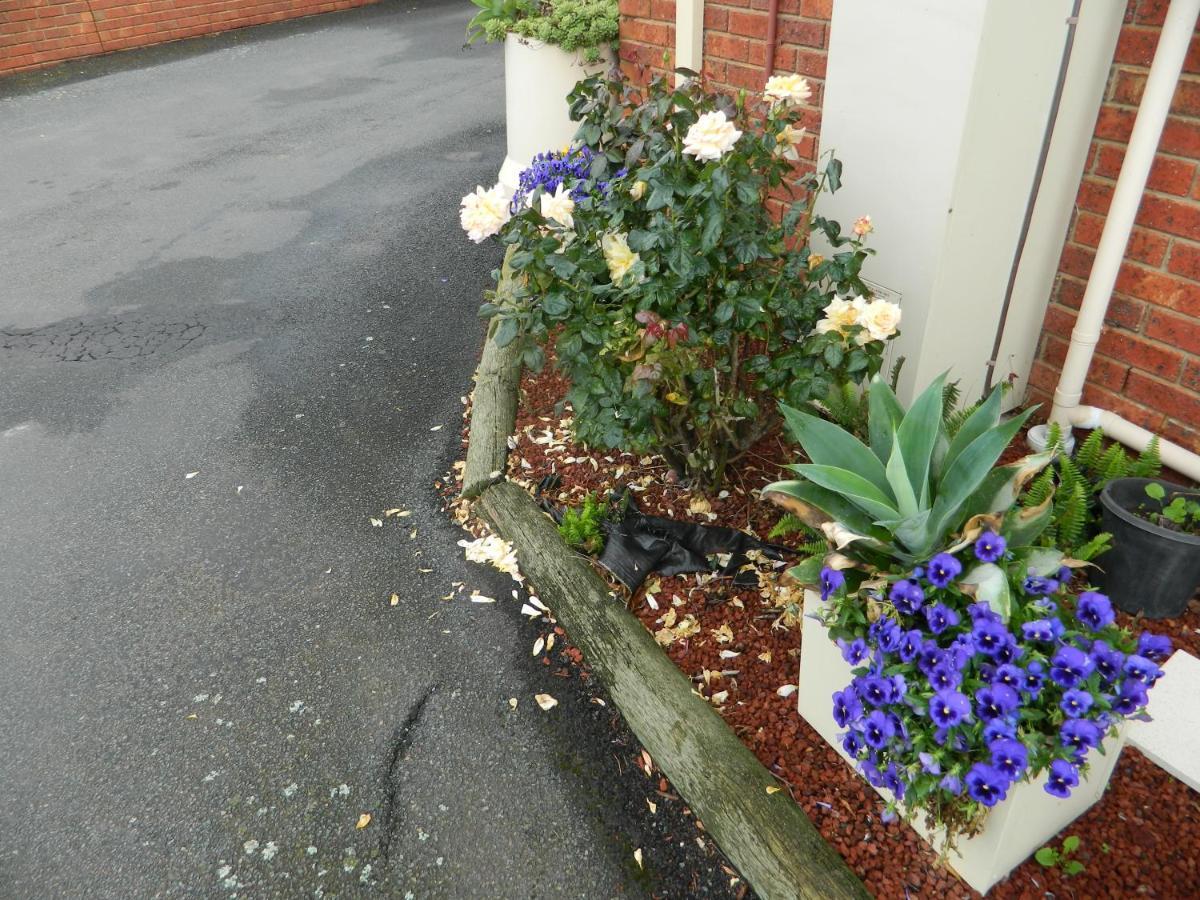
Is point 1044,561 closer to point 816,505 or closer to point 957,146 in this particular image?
point 816,505

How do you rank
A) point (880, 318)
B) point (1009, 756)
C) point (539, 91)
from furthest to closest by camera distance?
point (539, 91) < point (880, 318) < point (1009, 756)

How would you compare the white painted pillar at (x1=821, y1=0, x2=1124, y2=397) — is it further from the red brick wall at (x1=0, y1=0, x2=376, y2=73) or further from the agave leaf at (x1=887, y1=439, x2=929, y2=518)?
the red brick wall at (x1=0, y1=0, x2=376, y2=73)

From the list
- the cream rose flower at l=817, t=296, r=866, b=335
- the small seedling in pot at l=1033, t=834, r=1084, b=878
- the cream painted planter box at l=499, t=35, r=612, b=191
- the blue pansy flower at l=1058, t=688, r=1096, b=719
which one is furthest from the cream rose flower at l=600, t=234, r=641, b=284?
the cream painted planter box at l=499, t=35, r=612, b=191

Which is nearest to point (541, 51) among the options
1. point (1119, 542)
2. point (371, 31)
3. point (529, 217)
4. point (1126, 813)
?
point (529, 217)

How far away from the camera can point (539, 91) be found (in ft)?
16.2

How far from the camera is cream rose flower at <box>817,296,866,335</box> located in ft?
7.80

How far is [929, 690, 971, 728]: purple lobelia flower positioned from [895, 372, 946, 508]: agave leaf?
52cm

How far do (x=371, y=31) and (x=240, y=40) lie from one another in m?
1.54

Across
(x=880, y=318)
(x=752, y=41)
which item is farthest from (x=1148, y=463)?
(x=752, y=41)

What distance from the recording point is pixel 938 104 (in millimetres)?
2547

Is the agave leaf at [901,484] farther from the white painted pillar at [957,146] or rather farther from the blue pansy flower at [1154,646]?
the white painted pillar at [957,146]

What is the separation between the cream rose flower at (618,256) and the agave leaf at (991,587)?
122 centimetres

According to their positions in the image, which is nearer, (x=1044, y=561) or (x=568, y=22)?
(x=1044, y=561)

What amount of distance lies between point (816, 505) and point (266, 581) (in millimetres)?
2068
